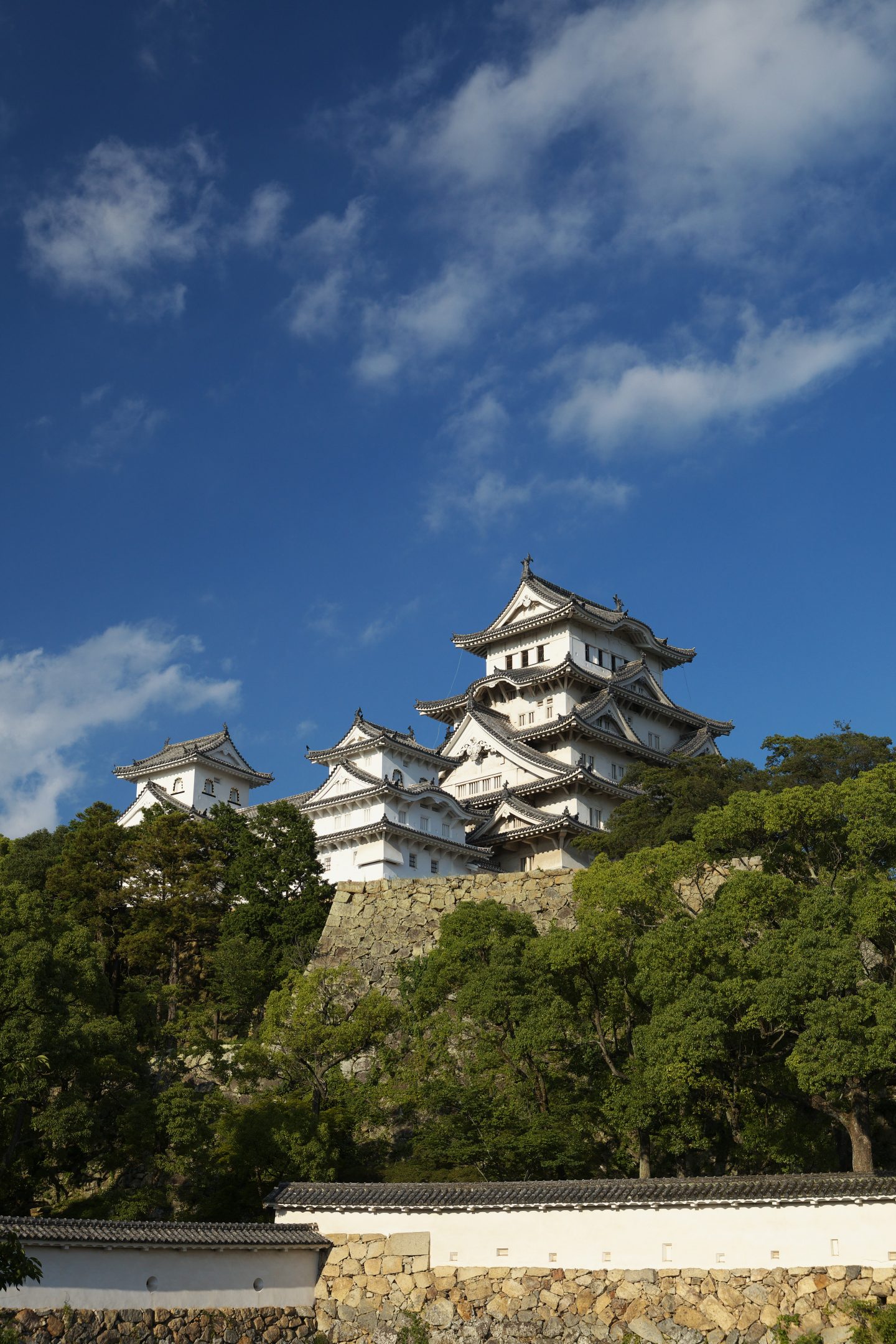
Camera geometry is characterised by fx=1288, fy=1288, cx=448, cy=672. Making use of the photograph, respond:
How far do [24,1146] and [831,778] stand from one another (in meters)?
22.3

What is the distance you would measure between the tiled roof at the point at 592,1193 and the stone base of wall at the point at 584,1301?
655mm

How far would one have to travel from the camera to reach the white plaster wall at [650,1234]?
15.3 meters

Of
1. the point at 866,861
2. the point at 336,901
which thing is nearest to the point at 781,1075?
the point at 866,861

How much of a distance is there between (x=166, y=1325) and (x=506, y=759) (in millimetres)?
29490

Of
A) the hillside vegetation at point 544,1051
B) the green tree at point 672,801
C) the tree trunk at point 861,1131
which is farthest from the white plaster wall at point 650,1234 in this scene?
the green tree at point 672,801

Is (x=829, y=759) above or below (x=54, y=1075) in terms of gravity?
above

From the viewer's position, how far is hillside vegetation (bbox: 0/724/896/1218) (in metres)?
19.4

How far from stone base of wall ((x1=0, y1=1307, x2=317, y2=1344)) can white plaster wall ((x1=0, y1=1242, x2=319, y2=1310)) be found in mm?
90

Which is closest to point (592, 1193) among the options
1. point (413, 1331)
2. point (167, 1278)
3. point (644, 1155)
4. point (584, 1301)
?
point (584, 1301)

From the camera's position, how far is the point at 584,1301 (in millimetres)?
16297

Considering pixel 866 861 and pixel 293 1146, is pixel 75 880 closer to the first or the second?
pixel 293 1146

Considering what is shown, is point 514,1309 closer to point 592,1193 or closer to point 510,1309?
point 510,1309

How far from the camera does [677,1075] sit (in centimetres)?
1912

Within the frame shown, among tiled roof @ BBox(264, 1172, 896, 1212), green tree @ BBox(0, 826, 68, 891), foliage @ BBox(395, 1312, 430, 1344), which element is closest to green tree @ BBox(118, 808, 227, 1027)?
green tree @ BBox(0, 826, 68, 891)
